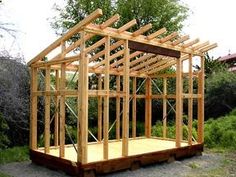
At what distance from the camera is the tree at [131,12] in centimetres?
1905

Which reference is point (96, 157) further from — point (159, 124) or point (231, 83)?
point (231, 83)

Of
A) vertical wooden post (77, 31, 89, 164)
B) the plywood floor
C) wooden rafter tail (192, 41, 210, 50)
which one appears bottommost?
the plywood floor

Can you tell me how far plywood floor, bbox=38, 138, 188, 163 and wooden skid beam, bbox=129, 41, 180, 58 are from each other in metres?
2.54

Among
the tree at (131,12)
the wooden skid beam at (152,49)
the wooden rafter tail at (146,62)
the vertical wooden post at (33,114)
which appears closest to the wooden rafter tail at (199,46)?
the wooden skid beam at (152,49)

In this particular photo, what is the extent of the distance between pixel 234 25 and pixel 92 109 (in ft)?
53.7

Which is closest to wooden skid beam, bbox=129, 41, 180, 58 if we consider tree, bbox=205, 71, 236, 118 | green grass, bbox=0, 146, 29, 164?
green grass, bbox=0, 146, 29, 164

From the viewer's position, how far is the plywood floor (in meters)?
7.98

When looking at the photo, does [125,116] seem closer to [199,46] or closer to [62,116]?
[62,116]

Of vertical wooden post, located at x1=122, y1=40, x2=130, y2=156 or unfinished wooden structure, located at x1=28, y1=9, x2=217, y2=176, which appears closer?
unfinished wooden structure, located at x1=28, y1=9, x2=217, y2=176

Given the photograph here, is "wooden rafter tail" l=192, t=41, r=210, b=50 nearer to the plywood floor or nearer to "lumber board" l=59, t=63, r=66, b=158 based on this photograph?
the plywood floor

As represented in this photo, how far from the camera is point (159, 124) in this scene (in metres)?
14.1

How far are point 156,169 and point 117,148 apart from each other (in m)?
1.36

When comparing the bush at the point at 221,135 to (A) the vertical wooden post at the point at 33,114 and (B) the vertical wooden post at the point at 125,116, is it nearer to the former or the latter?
(B) the vertical wooden post at the point at 125,116

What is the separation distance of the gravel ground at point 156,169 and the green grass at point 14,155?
372mm
